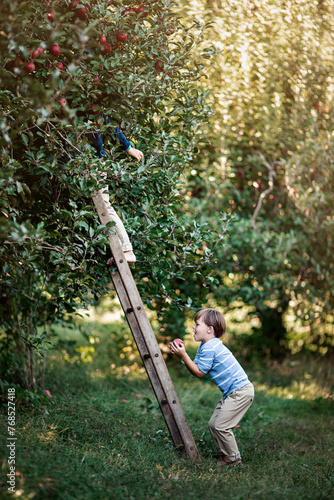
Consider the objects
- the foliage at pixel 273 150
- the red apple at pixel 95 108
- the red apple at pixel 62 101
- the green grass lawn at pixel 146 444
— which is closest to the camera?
the green grass lawn at pixel 146 444

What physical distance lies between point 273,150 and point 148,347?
4397 mm

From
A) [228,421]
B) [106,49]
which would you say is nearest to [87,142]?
[106,49]

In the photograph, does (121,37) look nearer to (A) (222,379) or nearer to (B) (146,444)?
(A) (222,379)

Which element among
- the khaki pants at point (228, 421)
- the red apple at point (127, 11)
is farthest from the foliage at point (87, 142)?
the khaki pants at point (228, 421)

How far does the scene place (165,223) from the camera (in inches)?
147

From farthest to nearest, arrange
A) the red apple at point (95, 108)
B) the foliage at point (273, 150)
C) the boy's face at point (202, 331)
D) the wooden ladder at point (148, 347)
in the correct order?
1. the foliage at point (273, 150)
2. the boy's face at point (202, 331)
3. the wooden ladder at point (148, 347)
4. the red apple at point (95, 108)

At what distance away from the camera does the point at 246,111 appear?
6.61 m

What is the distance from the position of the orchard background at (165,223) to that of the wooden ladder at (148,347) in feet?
0.48

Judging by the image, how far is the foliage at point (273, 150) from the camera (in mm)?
6117

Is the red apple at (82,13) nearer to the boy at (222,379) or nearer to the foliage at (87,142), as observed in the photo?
the foliage at (87,142)

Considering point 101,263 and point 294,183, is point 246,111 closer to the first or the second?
point 294,183

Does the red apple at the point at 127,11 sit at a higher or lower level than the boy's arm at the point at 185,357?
higher

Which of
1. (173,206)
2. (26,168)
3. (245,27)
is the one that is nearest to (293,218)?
(245,27)

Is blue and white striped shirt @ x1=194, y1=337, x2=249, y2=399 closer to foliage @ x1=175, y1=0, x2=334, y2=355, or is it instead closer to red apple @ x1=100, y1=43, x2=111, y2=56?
red apple @ x1=100, y1=43, x2=111, y2=56
